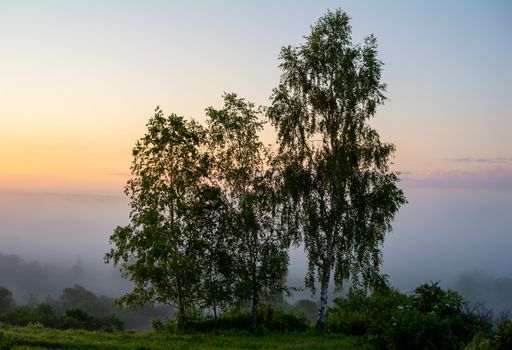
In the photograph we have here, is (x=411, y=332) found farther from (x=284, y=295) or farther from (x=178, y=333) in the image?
(x=178, y=333)

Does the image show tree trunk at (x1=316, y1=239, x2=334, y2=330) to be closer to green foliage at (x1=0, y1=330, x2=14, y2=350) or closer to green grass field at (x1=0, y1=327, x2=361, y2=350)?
green grass field at (x1=0, y1=327, x2=361, y2=350)

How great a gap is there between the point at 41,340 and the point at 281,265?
Answer: 39.9 ft

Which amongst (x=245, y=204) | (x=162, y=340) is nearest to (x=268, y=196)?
(x=245, y=204)

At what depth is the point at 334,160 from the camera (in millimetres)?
31391

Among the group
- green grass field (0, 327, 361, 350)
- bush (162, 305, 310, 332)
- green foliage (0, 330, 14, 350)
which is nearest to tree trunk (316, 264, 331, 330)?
bush (162, 305, 310, 332)

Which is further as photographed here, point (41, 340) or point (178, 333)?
point (178, 333)

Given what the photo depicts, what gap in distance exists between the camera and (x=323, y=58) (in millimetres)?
31812

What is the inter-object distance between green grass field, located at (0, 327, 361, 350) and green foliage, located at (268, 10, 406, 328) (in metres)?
4.83

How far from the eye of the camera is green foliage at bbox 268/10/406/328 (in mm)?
31125

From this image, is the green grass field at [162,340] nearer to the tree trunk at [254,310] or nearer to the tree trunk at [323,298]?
the tree trunk at [254,310]

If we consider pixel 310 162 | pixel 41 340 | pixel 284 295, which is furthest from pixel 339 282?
pixel 41 340

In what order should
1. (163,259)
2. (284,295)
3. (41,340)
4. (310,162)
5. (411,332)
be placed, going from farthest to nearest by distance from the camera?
(310,162), (284,295), (163,259), (41,340), (411,332)

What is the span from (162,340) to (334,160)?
13828 mm

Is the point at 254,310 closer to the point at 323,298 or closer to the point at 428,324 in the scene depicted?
the point at 323,298
